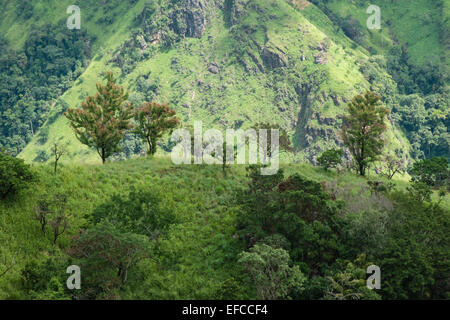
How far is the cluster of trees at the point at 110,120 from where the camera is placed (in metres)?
36.3

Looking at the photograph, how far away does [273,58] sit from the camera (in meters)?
175

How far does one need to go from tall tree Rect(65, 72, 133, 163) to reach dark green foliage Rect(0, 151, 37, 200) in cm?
896

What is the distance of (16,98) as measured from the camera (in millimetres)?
195250

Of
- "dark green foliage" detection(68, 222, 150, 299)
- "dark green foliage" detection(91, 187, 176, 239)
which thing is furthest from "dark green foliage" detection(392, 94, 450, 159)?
"dark green foliage" detection(68, 222, 150, 299)

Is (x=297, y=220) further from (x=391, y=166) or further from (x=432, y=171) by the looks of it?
(x=391, y=166)

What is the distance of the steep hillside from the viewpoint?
514 feet

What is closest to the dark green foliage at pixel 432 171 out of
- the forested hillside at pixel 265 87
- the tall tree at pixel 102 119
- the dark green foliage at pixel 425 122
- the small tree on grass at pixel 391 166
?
the small tree on grass at pixel 391 166

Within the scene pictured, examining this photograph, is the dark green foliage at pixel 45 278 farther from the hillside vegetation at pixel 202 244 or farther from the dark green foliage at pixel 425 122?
the dark green foliage at pixel 425 122

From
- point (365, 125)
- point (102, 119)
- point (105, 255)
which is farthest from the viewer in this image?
point (365, 125)

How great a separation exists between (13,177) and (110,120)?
12960mm

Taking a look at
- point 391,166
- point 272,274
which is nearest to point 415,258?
point 272,274

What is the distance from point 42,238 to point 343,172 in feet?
101

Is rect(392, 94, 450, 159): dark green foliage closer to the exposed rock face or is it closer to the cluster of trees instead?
the exposed rock face

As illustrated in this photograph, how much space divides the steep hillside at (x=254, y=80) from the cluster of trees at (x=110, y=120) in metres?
107
